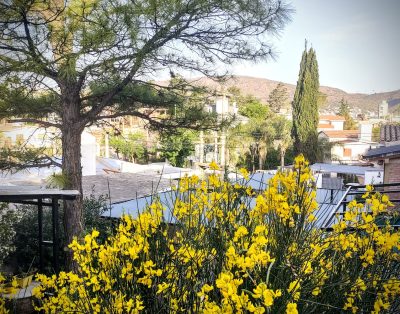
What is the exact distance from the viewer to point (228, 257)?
1.35m

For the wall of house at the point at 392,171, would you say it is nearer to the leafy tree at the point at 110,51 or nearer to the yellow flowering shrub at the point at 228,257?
the leafy tree at the point at 110,51

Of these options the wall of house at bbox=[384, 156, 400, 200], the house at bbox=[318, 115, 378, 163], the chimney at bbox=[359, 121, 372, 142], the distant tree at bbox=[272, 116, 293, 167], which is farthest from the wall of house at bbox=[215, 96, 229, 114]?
the chimney at bbox=[359, 121, 372, 142]

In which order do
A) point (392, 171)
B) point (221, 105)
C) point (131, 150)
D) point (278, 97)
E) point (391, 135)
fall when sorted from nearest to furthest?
point (392, 171) < point (391, 135) < point (221, 105) < point (131, 150) < point (278, 97)

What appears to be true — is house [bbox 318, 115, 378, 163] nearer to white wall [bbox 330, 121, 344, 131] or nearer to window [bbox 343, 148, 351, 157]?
window [bbox 343, 148, 351, 157]

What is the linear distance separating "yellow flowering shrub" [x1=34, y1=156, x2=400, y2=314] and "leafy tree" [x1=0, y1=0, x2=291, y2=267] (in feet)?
9.31

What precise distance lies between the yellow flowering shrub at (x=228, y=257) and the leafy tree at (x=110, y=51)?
284 cm

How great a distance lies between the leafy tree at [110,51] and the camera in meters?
4.07

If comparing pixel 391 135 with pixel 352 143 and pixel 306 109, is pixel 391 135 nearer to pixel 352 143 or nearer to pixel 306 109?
pixel 306 109

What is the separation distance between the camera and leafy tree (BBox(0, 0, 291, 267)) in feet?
13.3

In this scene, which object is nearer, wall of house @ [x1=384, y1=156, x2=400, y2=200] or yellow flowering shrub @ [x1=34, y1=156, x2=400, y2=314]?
yellow flowering shrub @ [x1=34, y1=156, x2=400, y2=314]

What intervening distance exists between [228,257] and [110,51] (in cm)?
355

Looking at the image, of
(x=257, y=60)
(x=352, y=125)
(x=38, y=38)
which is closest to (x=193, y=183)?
(x=38, y=38)

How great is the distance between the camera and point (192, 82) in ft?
19.7

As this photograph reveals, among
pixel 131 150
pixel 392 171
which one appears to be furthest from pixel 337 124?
pixel 392 171
